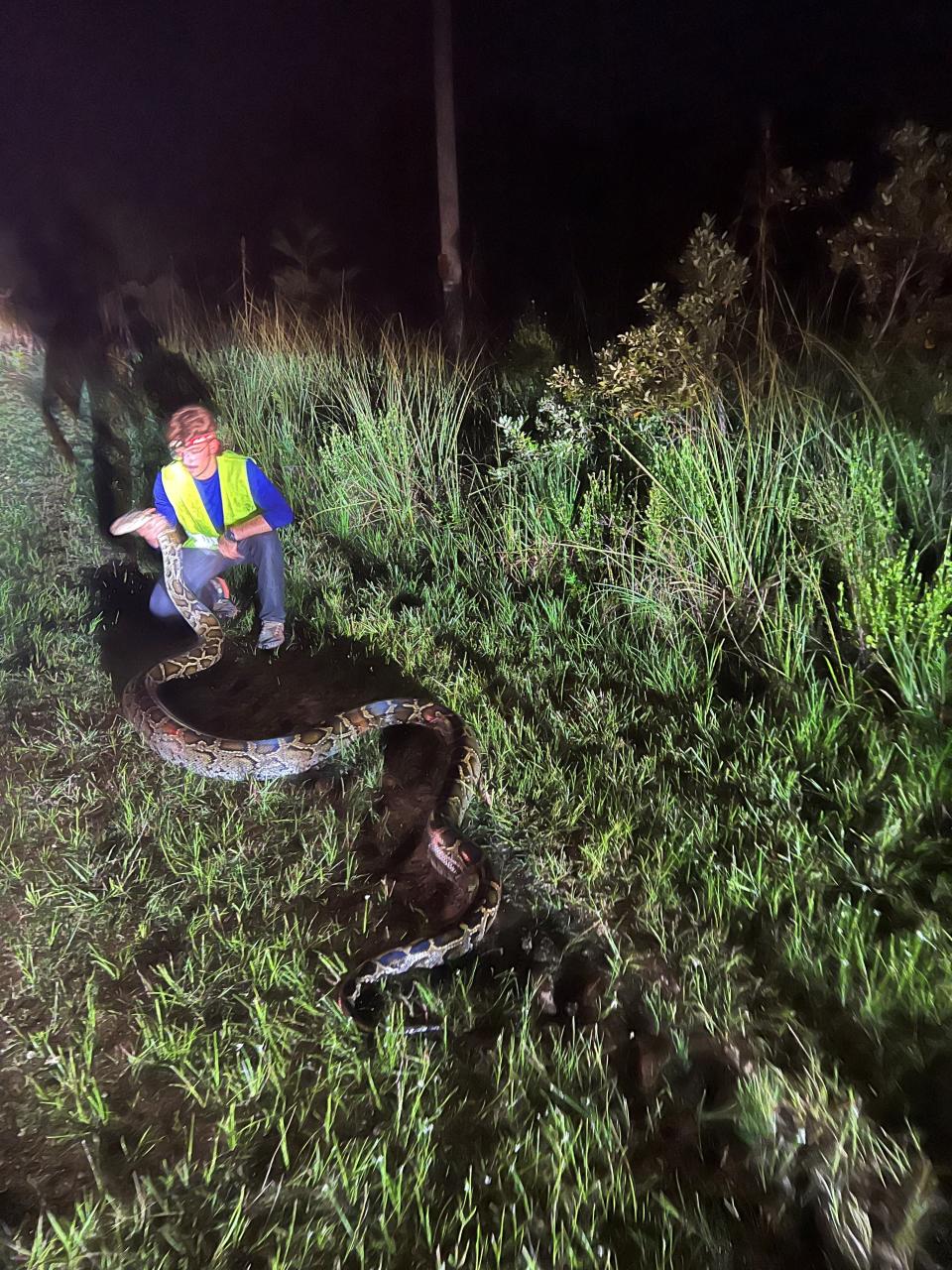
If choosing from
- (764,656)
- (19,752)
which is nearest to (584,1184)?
(764,656)

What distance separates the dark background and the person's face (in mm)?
793

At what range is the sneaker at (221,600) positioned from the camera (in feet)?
8.22

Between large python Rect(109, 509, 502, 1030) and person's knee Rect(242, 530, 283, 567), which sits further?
person's knee Rect(242, 530, 283, 567)

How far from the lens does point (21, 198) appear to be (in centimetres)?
241

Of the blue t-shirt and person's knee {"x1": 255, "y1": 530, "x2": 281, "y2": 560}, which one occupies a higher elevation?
the blue t-shirt

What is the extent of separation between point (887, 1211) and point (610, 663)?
1.55m

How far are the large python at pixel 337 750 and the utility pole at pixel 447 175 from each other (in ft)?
4.76

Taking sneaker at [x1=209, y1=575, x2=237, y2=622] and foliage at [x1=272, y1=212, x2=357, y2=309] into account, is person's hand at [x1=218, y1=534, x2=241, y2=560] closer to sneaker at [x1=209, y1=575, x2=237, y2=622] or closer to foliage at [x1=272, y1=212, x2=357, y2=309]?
sneaker at [x1=209, y1=575, x2=237, y2=622]

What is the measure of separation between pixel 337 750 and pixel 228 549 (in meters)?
0.85

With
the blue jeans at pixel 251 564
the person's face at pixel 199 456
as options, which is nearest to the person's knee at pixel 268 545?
the blue jeans at pixel 251 564

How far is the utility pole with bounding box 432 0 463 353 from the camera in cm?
256

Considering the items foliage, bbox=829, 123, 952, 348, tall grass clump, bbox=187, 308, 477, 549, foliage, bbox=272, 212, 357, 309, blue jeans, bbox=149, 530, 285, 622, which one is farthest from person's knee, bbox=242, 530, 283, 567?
foliage, bbox=829, 123, 952, 348

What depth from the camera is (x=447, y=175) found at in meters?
2.73

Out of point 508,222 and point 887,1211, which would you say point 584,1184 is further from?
point 508,222
